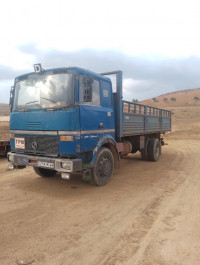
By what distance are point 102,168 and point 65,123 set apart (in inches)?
60.2

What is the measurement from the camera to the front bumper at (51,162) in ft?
14.2

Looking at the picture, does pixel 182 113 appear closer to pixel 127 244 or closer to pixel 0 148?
pixel 0 148

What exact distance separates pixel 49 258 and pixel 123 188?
2910 millimetres

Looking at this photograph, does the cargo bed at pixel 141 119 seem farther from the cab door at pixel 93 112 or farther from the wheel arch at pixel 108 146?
the cab door at pixel 93 112

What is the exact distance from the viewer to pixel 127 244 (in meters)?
2.88

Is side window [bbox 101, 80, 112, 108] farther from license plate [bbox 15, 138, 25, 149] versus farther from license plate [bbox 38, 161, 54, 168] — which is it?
license plate [bbox 15, 138, 25, 149]

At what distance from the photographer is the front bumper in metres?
4.32

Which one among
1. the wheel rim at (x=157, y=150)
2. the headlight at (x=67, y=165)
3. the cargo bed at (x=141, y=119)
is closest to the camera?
the headlight at (x=67, y=165)

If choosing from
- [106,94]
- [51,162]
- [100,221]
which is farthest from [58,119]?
[100,221]

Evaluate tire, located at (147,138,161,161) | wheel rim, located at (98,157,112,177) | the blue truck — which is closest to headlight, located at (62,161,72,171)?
the blue truck

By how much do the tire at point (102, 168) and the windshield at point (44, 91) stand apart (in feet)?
5.11

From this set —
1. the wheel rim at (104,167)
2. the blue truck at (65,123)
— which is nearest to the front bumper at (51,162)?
the blue truck at (65,123)

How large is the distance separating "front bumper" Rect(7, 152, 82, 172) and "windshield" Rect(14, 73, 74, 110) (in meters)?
1.13

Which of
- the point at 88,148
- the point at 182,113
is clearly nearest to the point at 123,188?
the point at 88,148
